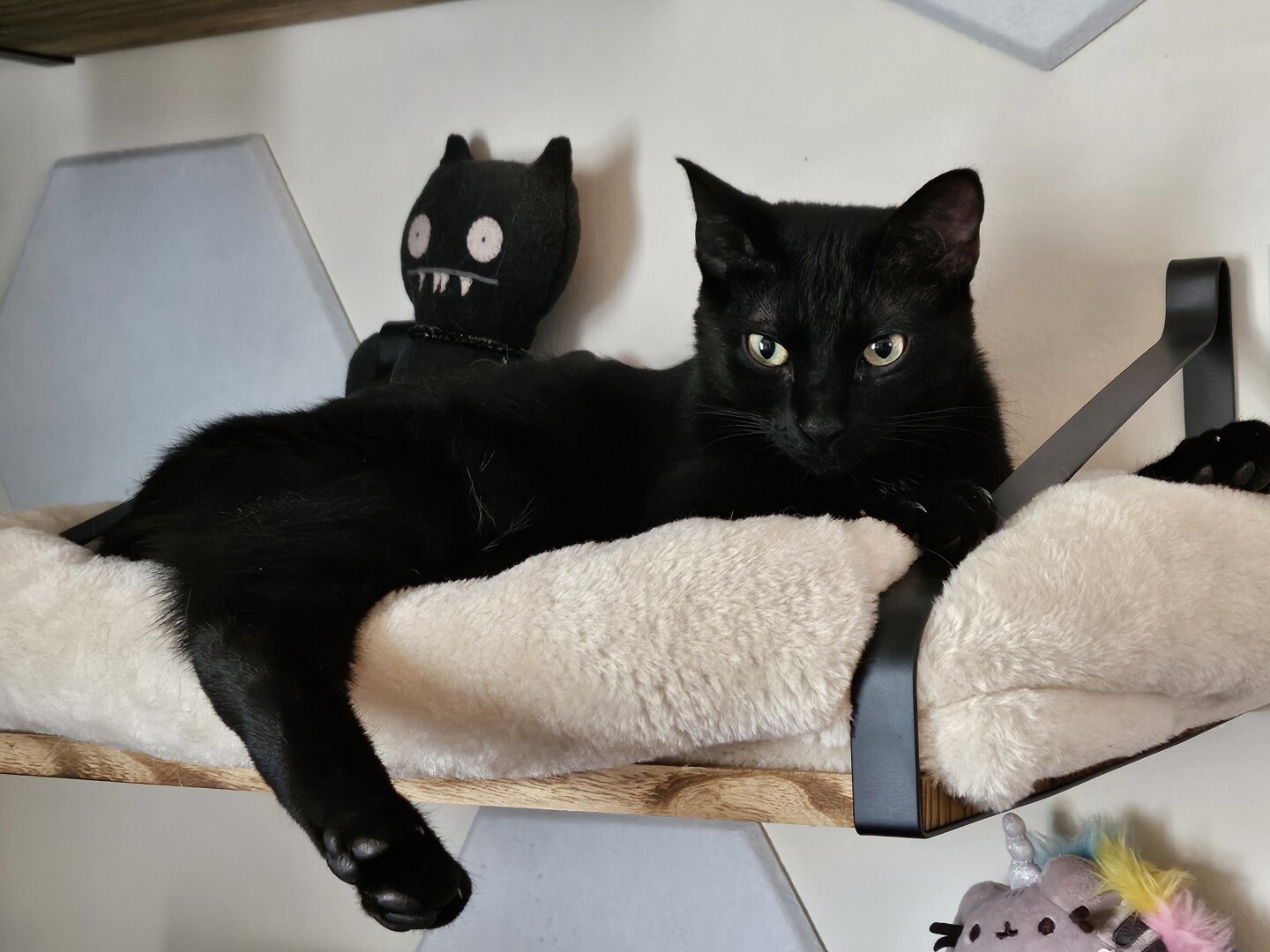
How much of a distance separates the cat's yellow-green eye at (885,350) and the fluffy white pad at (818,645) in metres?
0.18

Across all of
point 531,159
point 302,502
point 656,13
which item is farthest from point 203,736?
point 656,13

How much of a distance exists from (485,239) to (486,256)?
0.07 feet

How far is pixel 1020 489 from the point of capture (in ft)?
2.40

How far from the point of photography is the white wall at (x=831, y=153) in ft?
3.25

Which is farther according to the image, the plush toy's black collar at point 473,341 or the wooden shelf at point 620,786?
the plush toy's black collar at point 473,341

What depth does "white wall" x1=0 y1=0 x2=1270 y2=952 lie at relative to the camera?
38.9 inches

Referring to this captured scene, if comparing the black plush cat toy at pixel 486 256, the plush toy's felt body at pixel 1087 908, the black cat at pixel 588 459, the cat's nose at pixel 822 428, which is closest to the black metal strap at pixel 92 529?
the black cat at pixel 588 459

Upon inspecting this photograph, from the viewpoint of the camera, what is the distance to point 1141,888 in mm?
907

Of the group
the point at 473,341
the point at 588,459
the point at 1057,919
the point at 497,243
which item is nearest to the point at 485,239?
the point at 497,243

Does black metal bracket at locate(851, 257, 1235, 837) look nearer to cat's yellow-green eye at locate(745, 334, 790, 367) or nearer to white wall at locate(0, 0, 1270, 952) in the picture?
white wall at locate(0, 0, 1270, 952)

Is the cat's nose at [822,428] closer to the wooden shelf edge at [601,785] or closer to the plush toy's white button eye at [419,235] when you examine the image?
the wooden shelf edge at [601,785]

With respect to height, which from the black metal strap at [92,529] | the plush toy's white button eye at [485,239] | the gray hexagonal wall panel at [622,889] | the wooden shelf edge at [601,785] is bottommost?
the gray hexagonal wall panel at [622,889]

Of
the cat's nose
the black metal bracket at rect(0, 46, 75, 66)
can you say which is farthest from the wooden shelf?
the black metal bracket at rect(0, 46, 75, 66)

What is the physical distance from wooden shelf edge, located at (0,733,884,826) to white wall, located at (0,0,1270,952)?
1.87 ft
